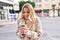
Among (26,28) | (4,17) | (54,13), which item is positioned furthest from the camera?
(54,13)

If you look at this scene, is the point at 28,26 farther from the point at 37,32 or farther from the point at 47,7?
the point at 47,7

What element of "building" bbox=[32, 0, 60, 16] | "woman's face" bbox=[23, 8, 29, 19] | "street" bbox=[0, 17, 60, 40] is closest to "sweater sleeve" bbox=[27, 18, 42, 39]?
"woman's face" bbox=[23, 8, 29, 19]

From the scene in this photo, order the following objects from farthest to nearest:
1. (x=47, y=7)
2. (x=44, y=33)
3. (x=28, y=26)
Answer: (x=47, y=7)
(x=44, y=33)
(x=28, y=26)

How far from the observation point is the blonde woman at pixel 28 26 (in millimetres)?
3863

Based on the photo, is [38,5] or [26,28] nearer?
[26,28]

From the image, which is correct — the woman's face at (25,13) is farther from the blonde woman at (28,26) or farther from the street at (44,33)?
the street at (44,33)

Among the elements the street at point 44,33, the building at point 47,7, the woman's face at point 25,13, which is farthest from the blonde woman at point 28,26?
the building at point 47,7

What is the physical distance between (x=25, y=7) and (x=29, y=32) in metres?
0.42

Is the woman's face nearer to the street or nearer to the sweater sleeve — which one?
the sweater sleeve

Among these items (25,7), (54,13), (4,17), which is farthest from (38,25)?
(54,13)

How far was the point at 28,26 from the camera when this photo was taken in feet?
12.9

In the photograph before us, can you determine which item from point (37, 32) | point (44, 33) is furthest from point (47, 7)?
point (37, 32)

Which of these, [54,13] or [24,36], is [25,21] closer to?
[24,36]

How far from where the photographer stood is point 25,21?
3945mm
